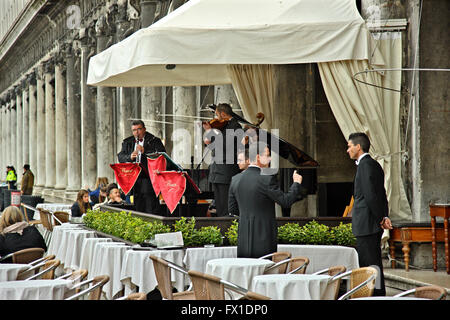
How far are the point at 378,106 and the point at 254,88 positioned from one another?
11.0 feet

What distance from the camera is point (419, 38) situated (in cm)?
1209

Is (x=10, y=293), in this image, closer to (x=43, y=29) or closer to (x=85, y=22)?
(x=85, y=22)

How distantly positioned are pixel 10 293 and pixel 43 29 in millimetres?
40802

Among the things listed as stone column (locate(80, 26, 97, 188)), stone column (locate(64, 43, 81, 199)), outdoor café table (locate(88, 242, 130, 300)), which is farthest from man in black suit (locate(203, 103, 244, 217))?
stone column (locate(64, 43, 81, 199))

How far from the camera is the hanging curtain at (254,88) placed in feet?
48.2

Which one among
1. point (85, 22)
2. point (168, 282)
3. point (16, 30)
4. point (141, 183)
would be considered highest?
point (16, 30)

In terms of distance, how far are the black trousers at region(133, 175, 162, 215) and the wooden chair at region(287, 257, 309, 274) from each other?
227 inches

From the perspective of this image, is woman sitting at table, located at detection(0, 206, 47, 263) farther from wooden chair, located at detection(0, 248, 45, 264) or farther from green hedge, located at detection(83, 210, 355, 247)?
green hedge, located at detection(83, 210, 355, 247)

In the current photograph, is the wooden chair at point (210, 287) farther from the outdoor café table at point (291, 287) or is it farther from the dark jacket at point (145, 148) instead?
the dark jacket at point (145, 148)

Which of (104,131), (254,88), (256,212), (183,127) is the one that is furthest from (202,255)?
(104,131)

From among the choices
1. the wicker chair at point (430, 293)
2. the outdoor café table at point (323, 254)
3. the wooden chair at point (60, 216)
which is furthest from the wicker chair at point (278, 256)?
the wooden chair at point (60, 216)

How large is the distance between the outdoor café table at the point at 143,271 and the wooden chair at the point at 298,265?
1.56 m
